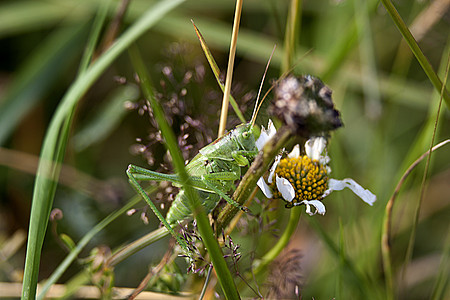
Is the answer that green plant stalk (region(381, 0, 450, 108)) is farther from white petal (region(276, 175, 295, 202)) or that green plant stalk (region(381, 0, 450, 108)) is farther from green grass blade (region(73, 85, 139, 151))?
green grass blade (region(73, 85, 139, 151))

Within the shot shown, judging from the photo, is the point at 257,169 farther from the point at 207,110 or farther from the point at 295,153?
the point at 207,110

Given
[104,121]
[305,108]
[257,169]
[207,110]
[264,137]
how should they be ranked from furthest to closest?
1. [104,121]
2. [207,110]
3. [264,137]
4. [257,169]
5. [305,108]

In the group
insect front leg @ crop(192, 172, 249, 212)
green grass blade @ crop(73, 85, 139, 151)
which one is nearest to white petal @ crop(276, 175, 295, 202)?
insect front leg @ crop(192, 172, 249, 212)

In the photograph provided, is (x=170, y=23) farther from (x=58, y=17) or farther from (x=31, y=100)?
(x=31, y=100)

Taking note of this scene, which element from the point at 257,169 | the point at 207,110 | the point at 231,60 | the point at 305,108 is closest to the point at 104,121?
the point at 207,110

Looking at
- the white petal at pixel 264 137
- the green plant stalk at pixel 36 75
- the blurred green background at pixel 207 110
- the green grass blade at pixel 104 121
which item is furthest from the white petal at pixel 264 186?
the green plant stalk at pixel 36 75

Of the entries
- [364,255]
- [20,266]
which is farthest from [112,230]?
[364,255]
